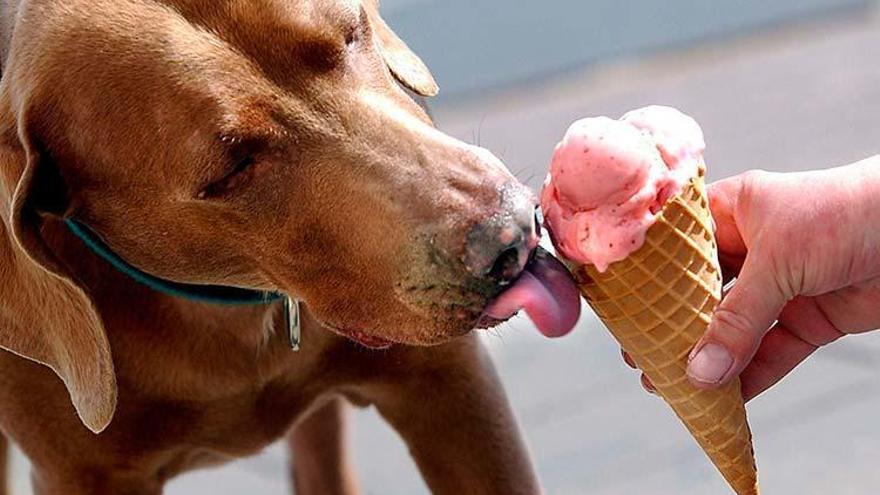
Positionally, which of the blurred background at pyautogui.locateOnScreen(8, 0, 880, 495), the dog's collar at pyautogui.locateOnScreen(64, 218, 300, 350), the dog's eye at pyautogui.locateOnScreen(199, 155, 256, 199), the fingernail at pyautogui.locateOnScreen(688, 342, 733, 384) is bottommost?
the blurred background at pyautogui.locateOnScreen(8, 0, 880, 495)

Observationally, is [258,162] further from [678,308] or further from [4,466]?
[4,466]

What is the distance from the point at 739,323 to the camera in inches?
113

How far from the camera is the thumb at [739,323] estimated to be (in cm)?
287

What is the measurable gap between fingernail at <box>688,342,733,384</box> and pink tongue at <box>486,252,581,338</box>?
0.25m

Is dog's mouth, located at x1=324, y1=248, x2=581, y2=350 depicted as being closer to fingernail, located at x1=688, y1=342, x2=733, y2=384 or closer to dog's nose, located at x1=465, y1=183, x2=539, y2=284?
dog's nose, located at x1=465, y1=183, x2=539, y2=284

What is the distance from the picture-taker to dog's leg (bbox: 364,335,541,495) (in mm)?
3607

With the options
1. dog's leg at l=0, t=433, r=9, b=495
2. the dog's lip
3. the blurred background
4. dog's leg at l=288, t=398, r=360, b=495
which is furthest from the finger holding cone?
dog's leg at l=0, t=433, r=9, b=495

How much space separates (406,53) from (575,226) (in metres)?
0.76

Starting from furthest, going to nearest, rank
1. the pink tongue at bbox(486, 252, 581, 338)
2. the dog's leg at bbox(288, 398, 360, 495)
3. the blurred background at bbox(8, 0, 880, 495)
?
the blurred background at bbox(8, 0, 880, 495) → the dog's leg at bbox(288, 398, 360, 495) → the pink tongue at bbox(486, 252, 581, 338)

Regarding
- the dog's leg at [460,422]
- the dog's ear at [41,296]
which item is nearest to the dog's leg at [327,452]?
the dog's leg at [460,422]

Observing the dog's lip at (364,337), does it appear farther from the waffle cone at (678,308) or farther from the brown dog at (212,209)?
the waffle cone at (678,308)

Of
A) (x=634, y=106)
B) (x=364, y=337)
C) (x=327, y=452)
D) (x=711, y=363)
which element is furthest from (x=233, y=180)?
(x=634, y=106)

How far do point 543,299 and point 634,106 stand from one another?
5357 mm

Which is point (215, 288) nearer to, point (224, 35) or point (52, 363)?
point (52, 363)
